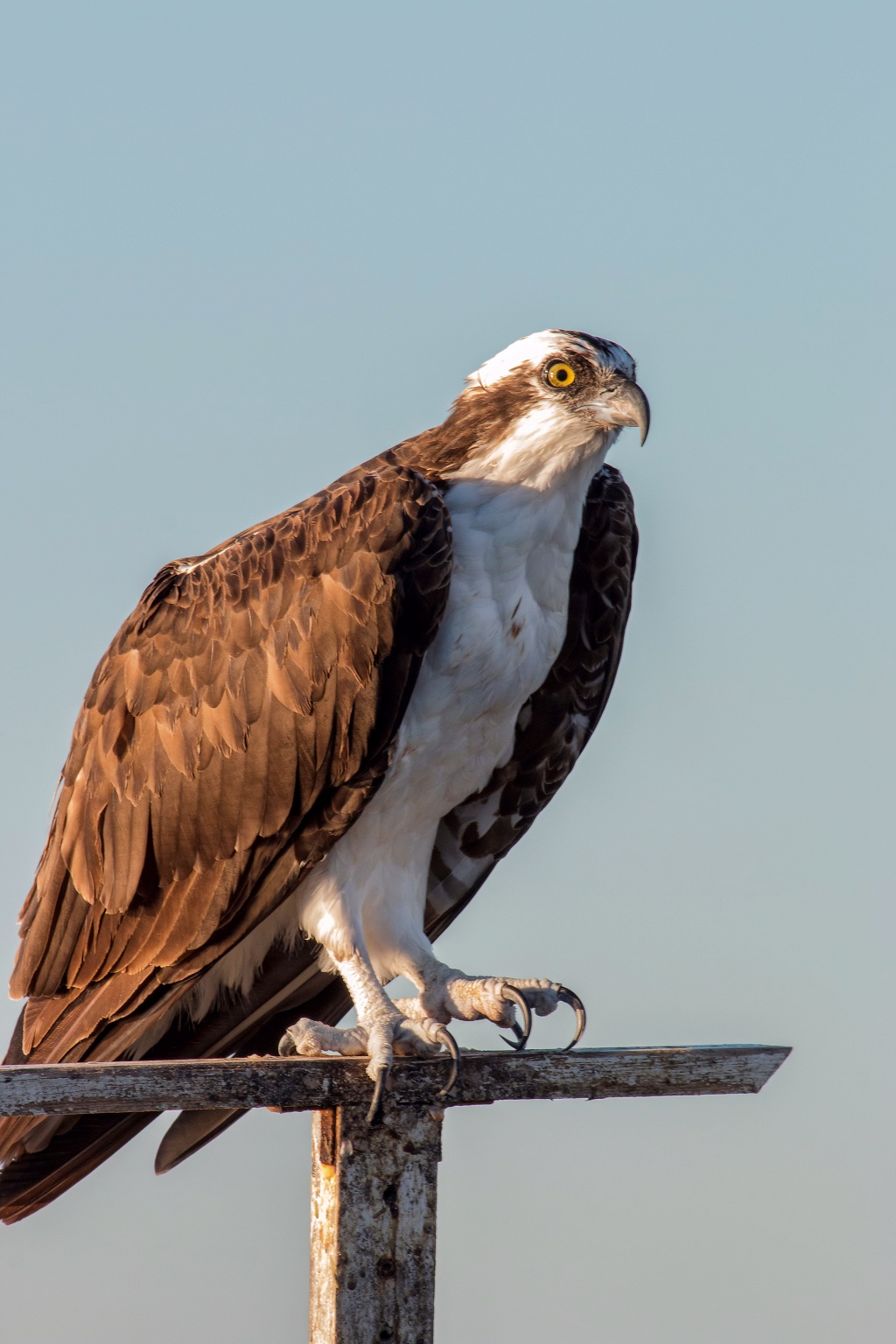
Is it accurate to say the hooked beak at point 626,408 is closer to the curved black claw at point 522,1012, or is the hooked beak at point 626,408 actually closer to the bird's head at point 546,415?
the bird's head at point 546,415

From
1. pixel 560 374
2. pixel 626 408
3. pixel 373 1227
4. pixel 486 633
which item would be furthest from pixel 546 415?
pixel 373 1227

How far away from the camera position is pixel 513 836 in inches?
243

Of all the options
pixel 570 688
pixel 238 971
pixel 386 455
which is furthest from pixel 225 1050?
pixel 386 455

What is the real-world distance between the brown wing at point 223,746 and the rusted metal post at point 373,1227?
0.96m

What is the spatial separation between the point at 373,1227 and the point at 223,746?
5.57 feet

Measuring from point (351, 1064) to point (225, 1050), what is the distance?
146 centimetres

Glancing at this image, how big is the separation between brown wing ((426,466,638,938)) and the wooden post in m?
1.37

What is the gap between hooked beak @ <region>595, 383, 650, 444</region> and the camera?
17.9 feet

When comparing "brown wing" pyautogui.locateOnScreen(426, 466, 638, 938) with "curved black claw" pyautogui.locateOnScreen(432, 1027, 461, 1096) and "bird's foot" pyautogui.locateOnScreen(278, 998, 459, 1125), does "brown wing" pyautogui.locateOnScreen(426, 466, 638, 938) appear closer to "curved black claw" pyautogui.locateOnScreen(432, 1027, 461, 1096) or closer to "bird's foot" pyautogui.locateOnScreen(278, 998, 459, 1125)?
"bird's foot" pyautogui.locateOnScreen(278, 998, 459, 1125)

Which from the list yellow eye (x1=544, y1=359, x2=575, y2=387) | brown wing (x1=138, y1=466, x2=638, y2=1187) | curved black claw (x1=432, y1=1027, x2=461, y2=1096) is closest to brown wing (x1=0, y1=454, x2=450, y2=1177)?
brown wing (x1=138, y1=466, x2=638, y2=1187)

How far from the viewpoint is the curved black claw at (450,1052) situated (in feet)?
15.6

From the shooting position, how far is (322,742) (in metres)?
5.18

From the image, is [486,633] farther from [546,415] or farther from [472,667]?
[546,415]

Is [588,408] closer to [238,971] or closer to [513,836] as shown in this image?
[513,836]
